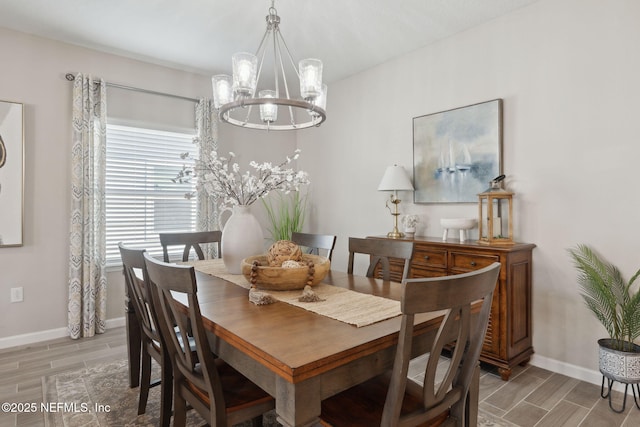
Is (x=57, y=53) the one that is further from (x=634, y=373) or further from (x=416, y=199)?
(x=634, y=373)

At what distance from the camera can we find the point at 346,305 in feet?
5.10

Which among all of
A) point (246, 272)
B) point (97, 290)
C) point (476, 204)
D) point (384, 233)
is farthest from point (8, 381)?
point (476, 204)

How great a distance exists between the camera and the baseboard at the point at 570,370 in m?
2.46

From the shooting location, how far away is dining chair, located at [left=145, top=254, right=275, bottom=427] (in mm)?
1274

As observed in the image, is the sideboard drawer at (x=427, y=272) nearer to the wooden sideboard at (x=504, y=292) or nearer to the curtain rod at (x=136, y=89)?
the wooden sideboard at (x=504, y=292)

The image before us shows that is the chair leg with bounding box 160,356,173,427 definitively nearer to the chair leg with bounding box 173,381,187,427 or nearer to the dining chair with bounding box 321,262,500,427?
the chair leg with bounding box 173,381,187,427

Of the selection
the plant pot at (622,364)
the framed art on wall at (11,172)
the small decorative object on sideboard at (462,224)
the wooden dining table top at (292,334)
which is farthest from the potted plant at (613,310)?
the framed art on wall at (11,172)

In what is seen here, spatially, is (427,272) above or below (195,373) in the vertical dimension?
above

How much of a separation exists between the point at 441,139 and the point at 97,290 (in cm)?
354

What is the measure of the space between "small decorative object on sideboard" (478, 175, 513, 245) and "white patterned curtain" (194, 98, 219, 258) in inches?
108

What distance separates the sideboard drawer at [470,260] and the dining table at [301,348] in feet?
4.19

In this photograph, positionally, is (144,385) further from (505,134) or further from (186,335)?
(505,134)

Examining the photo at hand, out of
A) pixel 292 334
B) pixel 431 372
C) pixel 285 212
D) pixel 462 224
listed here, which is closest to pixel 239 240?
pixel 292 334

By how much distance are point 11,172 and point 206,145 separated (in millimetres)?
1718
